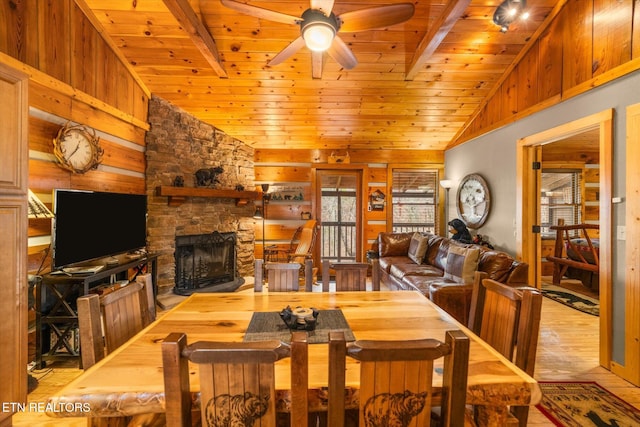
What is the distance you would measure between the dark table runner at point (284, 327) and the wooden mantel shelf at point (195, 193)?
2.91m

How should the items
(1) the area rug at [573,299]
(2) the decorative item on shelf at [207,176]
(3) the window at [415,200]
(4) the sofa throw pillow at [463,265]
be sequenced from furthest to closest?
1. (3) the window at [415,200]
2. (2) the decorative item on shelf at [207,176]
3. (1) the area rug at [573,299]
4. (4) the sofa throw pillow at [463,265]

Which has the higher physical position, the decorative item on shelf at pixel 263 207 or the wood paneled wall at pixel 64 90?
the wood paneled wall at pixel 64 90

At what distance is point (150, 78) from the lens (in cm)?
377

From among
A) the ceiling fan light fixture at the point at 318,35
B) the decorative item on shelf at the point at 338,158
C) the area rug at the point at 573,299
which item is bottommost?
the area rug at the point at 573,299

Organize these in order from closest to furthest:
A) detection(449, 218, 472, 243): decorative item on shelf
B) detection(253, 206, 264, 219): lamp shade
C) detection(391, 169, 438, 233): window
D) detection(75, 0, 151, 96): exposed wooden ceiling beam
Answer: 1. detection(75, 0, 151, 96): exposed wooden ceiling beam
2. detection(449, 218, 472, 243): decorative item on shelf
3. detection(253, 206, 264, 219): lamp shade
4. detection(391, 169, 438, 233): window

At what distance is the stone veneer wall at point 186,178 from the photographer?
394cm

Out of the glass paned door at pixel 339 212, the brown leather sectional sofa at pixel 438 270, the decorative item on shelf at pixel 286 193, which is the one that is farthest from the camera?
the glass paned door at pixel 339 212

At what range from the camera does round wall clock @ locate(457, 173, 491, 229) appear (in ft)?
14.6

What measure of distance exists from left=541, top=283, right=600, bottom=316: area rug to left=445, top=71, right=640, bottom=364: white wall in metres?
1.20

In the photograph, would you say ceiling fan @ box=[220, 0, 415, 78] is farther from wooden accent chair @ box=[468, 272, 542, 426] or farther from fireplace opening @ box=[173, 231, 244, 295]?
fireplace opening @ box=[173, 231, 244, 295]

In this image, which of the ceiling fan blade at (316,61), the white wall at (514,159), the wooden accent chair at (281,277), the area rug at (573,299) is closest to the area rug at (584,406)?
the white wall at (514,159)

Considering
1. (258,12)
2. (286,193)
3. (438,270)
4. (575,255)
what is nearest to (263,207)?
(286,193)

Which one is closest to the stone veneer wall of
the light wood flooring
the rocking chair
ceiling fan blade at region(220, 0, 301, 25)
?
the rocking chair

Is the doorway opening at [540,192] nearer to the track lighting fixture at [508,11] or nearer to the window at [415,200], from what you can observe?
the track lighting fixture at [508,11]
